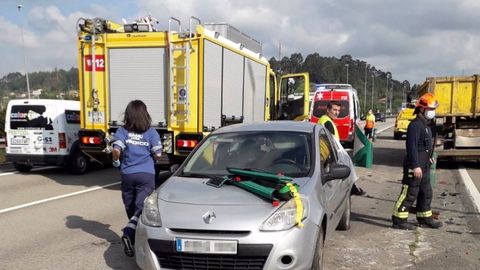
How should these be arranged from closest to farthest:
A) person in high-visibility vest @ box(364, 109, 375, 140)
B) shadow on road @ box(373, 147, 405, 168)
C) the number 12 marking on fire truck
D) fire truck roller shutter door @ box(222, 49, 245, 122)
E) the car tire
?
the car tire → the number 12 marking on fire truck → fire truck roller shutter door @ box(222, 49, 245, 122) → shadow on road @ box(373, 147, 405, 168) → person in high-visibility vest @ box(364, 109, 375, 140)

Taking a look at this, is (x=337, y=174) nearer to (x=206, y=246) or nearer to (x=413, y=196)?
(x=206, y=246)

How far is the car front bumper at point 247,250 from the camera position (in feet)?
12.5

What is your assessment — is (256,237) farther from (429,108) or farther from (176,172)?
(429,108)

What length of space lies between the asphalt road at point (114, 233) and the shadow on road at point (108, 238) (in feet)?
0.03

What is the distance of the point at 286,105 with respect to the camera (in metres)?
15.3

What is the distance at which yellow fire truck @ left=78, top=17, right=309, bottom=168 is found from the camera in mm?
9164

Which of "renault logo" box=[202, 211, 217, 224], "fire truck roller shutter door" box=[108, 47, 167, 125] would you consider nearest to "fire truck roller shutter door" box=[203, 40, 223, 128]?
"fire truck roller shutter door" box=[108, 47, 167, 125]

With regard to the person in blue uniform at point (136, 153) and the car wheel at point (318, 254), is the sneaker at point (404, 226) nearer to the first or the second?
the car wheel at point (318, 254)

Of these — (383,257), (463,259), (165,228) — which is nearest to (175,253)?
→ (165,228)

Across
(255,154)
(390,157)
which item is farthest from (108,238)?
(390,157)

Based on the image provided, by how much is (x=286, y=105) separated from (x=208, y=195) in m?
11.2

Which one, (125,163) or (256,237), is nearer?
(256,237)

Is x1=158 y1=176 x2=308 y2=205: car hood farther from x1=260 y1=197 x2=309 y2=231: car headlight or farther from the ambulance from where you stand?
the ambulance

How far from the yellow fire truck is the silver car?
409cm
